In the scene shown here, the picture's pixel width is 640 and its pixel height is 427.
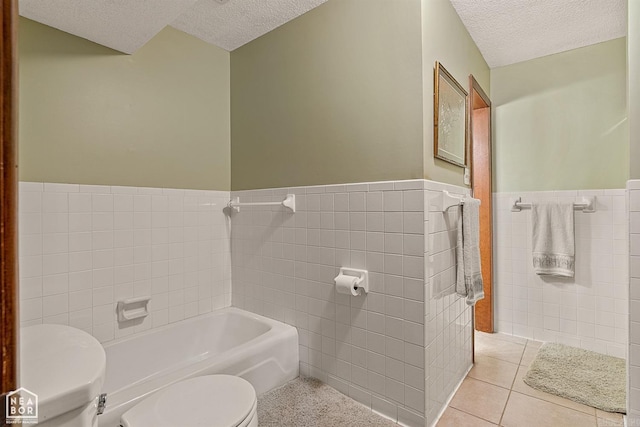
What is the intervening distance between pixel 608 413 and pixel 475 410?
26.7 inches

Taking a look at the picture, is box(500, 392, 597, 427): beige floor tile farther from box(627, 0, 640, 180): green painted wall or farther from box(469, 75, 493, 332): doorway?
box(627, 0, 640, 180): green painted wall

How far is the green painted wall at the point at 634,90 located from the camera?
54.9 inches

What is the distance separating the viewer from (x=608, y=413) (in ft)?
5.45

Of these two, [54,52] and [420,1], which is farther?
[54,52]

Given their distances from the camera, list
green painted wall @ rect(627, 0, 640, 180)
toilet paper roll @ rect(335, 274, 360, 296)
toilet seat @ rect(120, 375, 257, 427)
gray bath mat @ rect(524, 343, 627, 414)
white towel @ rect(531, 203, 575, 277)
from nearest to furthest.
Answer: toilet seat @ rect(120, 375, 257, 427) → green painted wall @ rect(627, 0, 640, 180) → toilet paper roll @ rect(335, 274, 360, 296) → gray bath mat @ rect(524, 343, 627, 414) → white towel @ rect(531, 203, 575, 277)

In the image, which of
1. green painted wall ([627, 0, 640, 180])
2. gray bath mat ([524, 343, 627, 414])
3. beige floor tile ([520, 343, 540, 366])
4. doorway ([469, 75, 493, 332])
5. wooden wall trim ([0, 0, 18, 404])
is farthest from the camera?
doorway ([469, 75, 493, 332])

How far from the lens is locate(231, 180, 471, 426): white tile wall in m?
1.52

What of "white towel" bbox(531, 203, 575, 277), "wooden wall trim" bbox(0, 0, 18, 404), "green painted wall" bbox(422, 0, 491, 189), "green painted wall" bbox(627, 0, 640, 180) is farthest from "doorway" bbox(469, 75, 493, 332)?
"wooden wall trim" bbox(0, 0, 18, 404)

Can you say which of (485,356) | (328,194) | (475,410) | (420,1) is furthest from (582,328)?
(420,1)

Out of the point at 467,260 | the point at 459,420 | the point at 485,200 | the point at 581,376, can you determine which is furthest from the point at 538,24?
the point at 459,420

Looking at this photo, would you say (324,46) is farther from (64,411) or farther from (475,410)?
(475,410)

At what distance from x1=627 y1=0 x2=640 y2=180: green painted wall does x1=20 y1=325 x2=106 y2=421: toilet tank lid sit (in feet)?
7.16

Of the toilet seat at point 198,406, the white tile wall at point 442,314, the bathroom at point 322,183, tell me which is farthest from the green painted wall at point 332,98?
the toilet seat at point 198,406

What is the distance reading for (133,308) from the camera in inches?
75.8
